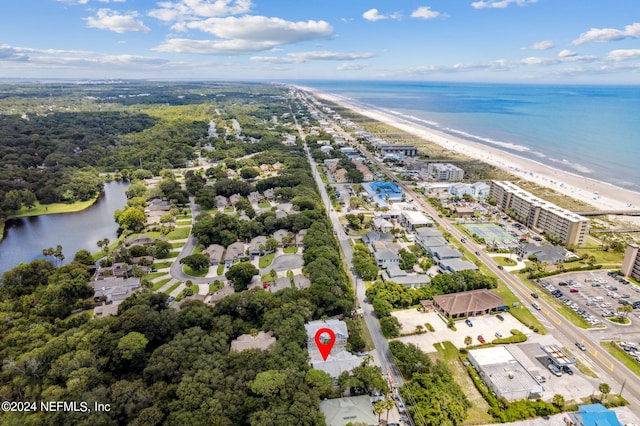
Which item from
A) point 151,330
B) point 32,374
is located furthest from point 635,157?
point 32,374

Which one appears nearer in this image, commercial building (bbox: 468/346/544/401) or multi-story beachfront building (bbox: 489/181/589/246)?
commercial building (bbox: 468/346/544/401)

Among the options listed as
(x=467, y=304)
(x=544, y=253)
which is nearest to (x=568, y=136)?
(x=544, y=253)

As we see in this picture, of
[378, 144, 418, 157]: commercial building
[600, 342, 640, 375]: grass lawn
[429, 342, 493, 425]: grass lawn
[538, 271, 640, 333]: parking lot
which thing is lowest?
[429, 342, 493, 425]: grass lawn

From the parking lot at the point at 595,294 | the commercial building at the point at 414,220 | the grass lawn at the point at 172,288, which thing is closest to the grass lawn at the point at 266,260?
the grass lawn at the point at 172,288

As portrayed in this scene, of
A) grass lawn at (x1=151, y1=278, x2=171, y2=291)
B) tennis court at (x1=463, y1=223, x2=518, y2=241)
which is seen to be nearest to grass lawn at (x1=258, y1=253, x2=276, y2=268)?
grass lawn at (x1=151, y1=278, x2=171, y2=291)

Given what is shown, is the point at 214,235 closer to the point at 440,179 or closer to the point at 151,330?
the point at 151,330

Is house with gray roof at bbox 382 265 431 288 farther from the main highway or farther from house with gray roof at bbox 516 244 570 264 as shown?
house with gray roof at bbox 516 244 570 264

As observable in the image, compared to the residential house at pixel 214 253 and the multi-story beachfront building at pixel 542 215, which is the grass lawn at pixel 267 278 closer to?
the residential house at pixel 214 253
